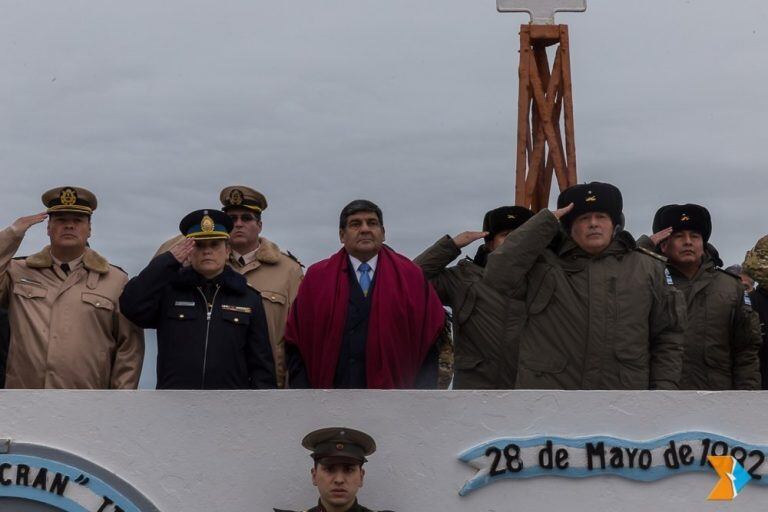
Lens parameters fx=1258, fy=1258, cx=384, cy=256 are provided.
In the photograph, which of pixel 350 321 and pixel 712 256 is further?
pixel 712 256

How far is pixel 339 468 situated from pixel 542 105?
4483 millimetres

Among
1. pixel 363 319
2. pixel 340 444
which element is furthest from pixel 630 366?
pixel 340 444

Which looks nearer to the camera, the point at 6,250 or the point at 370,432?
the point at 370,432

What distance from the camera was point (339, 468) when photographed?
5.16 m

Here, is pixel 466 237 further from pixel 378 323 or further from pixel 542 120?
pixel 542 120

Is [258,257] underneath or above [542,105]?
underneath


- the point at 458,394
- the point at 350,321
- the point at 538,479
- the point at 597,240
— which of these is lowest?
the point at 538,479

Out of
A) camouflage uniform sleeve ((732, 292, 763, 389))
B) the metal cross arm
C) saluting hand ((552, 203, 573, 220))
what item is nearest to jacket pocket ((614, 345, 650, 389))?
saluting hand ((552, 203, 573, 220))

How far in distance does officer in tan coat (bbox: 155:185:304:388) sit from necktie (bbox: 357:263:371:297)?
2.25ft

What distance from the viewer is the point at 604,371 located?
230 inches

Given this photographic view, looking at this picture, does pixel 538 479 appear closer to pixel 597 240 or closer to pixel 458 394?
pixel 458 394

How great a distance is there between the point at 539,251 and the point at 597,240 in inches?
11.6

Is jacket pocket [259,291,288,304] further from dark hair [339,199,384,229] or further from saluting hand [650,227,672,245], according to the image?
saluting hand [650,227,672,245]

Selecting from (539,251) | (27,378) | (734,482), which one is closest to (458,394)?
(539,251)
